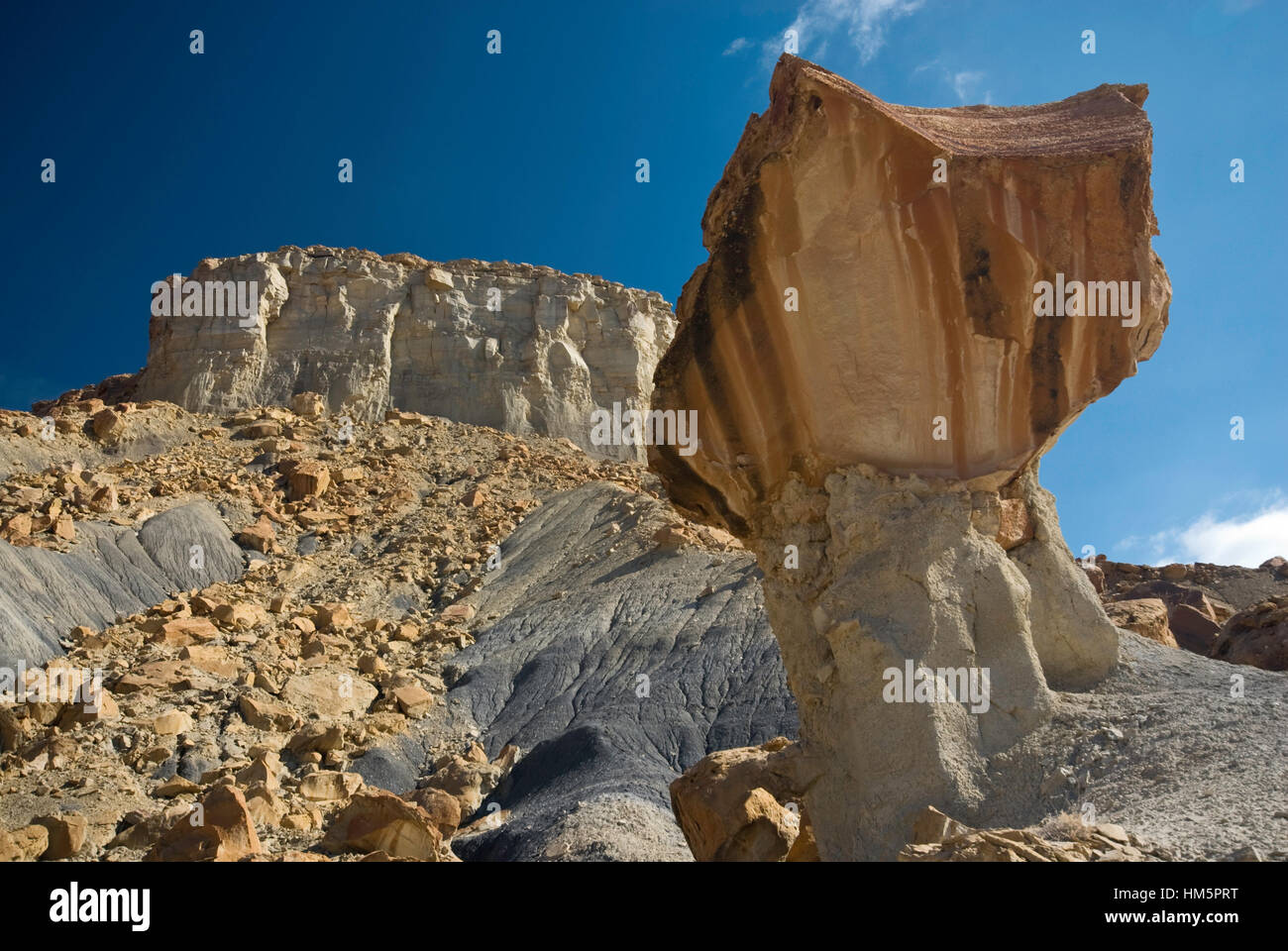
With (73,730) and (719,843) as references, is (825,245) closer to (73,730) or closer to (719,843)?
(719,843)

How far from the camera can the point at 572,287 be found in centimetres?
4984

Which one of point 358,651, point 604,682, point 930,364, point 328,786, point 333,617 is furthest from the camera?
point 333,617

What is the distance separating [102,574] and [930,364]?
21.8 meters

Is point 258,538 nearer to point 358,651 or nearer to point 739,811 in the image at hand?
point 358,651

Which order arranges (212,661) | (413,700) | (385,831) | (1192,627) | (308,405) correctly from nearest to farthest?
1. (385,831)
2. (1192,627)
3. (212,661)
4. (413,700)
5. (308,405)

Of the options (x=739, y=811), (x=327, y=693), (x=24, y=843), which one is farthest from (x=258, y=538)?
(x=739, y=811)

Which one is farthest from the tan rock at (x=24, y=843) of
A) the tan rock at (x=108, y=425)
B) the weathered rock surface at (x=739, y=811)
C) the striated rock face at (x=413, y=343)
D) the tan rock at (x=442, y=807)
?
the striated rock face at (x=413, y=343)

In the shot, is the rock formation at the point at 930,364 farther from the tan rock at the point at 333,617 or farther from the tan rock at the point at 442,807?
the tan rock at the point at 333,617

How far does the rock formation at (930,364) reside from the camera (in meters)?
6.59

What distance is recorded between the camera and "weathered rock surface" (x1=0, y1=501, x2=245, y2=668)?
2036 centimetres

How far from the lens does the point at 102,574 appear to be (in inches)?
933

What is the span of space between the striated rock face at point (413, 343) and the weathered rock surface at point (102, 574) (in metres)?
14.9

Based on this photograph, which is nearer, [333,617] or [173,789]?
[173,789]
